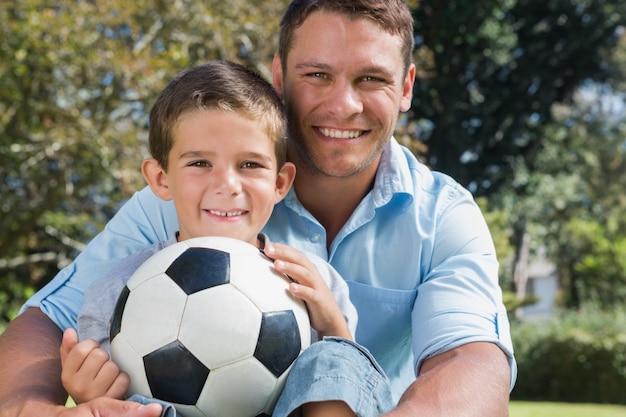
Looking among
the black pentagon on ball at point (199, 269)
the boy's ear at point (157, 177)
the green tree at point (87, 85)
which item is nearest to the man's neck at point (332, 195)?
the boy's ear at point (157, 177)

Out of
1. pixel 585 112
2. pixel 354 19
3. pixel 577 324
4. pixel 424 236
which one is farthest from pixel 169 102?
pixel 585 112

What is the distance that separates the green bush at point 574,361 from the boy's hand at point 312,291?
1575 centimetres

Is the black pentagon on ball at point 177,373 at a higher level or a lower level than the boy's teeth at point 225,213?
lower

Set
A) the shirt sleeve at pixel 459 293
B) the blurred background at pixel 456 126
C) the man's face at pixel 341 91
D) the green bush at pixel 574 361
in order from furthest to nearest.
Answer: the green bush at pixel 574 361, the blurred background at pixel 456 126, the man's face at pixel 341 91, the shirt sleeve at pixel 459 293

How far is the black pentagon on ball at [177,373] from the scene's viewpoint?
2.12 m

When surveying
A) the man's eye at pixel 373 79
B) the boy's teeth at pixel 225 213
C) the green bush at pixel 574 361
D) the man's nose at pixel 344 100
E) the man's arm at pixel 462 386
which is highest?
the man's eye at pixel 373 79

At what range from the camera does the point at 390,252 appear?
10.0 feet

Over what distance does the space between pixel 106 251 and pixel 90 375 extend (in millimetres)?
838

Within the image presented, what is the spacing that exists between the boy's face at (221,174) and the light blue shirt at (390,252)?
446mm

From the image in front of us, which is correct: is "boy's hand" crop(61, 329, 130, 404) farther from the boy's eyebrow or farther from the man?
the boy's eyebrow

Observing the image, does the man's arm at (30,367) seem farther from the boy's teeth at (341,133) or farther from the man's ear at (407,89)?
the man's ear at (407,89)

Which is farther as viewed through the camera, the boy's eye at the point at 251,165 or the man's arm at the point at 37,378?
the boy's eye at the point at 251,165

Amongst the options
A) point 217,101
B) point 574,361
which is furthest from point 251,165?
point 574,361

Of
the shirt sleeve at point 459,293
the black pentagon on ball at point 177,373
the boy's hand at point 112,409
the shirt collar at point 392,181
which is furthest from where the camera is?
the shirt collar at point 392,181
